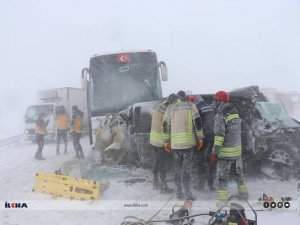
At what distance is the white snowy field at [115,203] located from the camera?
4148mm

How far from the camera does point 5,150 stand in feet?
34.0

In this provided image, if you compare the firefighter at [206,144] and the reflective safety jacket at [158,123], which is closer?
the firefighter at [206,144]

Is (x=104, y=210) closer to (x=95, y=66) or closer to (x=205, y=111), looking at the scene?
(x=205, y=111)

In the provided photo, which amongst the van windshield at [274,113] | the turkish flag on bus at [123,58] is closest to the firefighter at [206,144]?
the van windshield at [274,113]

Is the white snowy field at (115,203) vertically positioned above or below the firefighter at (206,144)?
below

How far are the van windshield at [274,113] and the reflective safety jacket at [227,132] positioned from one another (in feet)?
4.91

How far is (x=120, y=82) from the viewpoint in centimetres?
744

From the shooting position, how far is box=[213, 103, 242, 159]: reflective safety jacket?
455cm

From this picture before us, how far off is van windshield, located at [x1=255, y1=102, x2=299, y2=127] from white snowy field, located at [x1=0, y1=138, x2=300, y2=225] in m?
1.01

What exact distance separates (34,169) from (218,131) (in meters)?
4.42

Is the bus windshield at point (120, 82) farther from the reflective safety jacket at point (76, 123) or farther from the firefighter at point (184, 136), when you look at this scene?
the firefighter at point (184, 136)

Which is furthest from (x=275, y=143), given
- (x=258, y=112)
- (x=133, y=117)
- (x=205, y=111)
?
(x=133, y=117)

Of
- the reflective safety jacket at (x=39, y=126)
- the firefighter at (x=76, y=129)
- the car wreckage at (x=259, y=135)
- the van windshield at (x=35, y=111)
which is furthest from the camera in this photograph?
the van windshield at (x=35, y=111)

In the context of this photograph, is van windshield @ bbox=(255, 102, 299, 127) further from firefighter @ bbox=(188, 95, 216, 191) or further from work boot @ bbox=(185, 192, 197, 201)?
work boot @ bbox=(185, 192, 197, 201)
